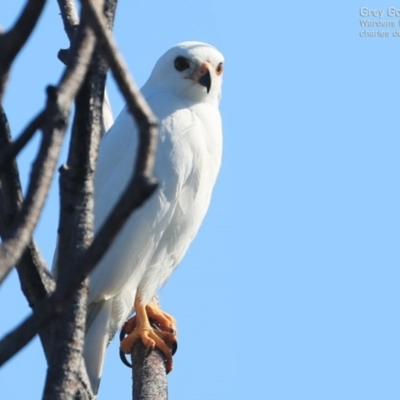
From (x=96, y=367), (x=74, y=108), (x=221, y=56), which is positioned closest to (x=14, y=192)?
(x=74, y=108)

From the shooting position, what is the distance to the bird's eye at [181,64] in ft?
23.4

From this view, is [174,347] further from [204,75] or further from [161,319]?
[204,75]

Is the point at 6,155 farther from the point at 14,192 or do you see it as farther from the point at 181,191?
the point at 181,191

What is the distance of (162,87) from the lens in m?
7.25

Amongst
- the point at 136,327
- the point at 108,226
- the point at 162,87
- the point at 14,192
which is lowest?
the point at 108,226

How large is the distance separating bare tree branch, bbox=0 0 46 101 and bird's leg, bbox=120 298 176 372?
13.3 feet

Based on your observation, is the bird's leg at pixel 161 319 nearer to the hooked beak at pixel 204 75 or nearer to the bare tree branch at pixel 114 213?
the hooked beak at pixel 204 75

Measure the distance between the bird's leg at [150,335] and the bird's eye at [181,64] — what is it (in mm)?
1614

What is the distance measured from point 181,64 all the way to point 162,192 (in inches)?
41.1

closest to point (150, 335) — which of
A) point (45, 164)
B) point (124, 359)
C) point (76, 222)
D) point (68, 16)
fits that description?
point (124, 359)

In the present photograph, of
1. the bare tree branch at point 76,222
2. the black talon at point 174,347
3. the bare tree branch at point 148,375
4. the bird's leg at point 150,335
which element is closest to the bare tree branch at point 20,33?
the bare tree branch at point 76,222

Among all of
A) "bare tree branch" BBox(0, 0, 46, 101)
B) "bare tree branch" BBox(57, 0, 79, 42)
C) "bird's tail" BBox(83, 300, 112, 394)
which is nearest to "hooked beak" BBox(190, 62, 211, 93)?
"bare tree branch" BBox(57, 0, 79, 42)

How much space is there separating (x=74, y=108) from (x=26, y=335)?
979mm

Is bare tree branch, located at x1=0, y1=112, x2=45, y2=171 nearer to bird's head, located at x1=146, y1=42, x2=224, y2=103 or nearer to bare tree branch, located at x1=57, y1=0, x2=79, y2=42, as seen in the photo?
bare tree branch, located at x1=57, y1=0, x2=79, y2=42
